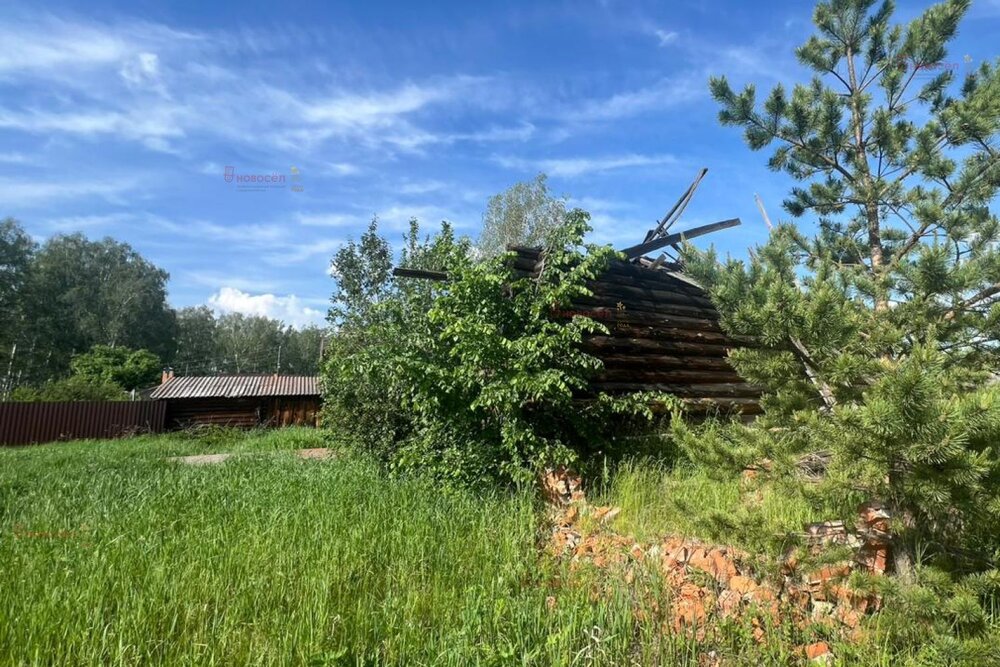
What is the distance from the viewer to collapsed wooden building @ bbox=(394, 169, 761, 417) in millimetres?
6934

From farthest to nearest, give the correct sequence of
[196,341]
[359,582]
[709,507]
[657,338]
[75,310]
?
[196,341]
[75,310]
[657,338]
[359,582]
[709,507]

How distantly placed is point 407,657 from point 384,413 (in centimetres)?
541

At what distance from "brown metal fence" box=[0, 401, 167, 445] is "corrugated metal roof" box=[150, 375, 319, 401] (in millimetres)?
2039

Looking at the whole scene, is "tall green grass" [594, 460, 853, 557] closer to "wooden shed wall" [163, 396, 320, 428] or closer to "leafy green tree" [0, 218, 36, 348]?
"wooden shed wall" [163, 396, 320, 428]

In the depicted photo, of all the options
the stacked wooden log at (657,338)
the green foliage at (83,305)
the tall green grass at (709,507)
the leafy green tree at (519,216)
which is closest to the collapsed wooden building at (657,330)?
the stacked wooden log at (657,338)

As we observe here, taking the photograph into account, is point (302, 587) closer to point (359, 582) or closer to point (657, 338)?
point (359, 582)

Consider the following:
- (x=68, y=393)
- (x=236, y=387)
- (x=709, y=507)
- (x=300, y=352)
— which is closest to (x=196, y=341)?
(x=300, y=352)

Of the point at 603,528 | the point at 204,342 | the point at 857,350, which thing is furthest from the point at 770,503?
the point at 204,342

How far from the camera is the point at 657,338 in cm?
773

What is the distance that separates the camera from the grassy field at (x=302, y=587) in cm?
252

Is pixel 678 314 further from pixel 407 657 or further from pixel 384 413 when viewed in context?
pixel 407 657

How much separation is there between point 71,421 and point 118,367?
48.6 ft

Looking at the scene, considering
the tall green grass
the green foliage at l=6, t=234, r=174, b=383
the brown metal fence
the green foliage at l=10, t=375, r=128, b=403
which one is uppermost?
the green foliage at l=6, t=234, r=174, b=383

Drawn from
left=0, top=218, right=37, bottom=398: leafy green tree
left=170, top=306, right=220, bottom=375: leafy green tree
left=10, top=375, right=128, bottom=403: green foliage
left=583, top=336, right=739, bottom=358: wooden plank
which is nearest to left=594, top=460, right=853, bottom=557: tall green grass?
left=583, top=336, right=739, bottom=358: wooden plank
